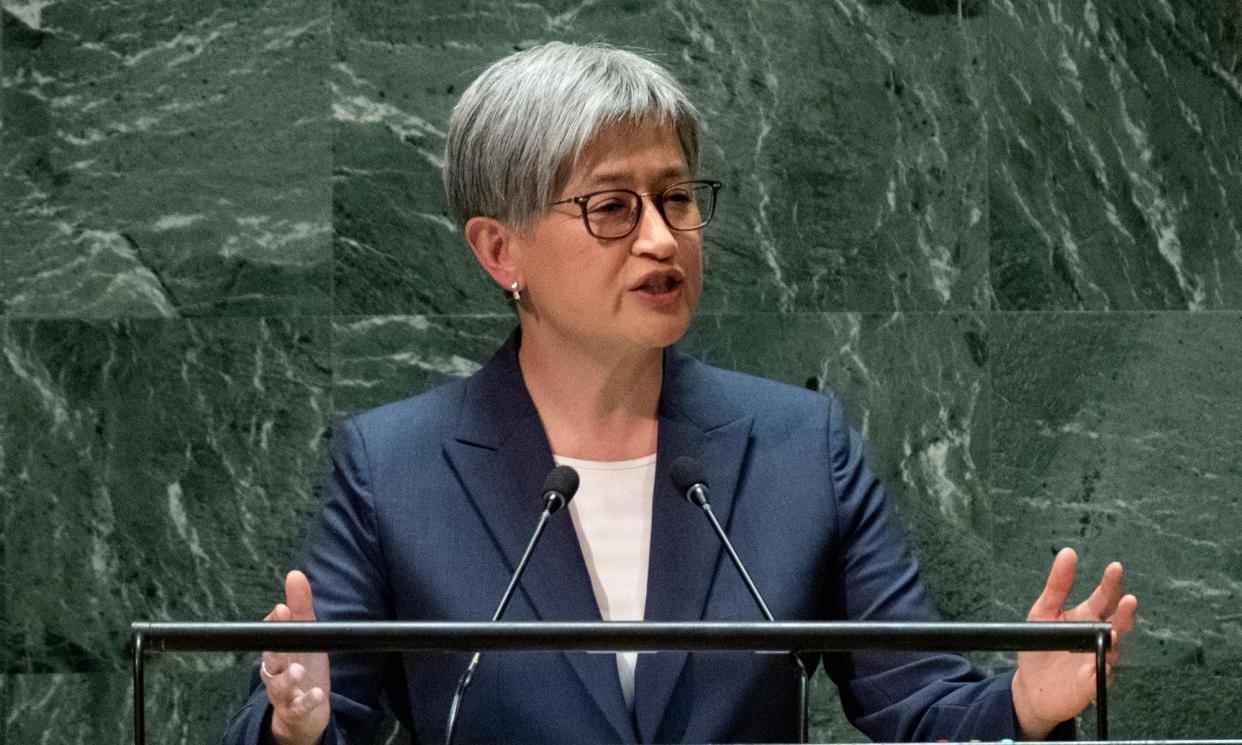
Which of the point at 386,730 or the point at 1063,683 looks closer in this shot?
the point at 1063,683

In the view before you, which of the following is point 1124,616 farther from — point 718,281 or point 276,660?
point 718,281

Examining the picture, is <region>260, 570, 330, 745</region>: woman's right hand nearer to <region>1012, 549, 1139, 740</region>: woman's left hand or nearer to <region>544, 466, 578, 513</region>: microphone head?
<region>544, 466, 578, 513</region>: microphone head

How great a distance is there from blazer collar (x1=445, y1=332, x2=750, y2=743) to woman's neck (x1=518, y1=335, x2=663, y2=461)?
0.03 meters

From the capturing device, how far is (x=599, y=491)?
2.30 m

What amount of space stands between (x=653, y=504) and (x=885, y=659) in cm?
41

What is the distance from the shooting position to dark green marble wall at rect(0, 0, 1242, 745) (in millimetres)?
3154

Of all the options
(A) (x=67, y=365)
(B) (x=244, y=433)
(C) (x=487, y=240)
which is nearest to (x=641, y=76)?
(C) (x=487, y=240)

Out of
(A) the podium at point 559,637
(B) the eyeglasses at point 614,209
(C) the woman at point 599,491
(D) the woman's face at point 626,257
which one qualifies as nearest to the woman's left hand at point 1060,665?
(C) the woman at point 599,491

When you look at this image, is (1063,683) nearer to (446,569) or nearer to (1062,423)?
(446,569)

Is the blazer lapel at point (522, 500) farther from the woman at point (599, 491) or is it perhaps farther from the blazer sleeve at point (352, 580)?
the blazer sleeve at point (352, 580)

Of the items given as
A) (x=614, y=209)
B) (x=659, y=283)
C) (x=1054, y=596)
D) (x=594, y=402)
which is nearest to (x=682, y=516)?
(x=594, y=402)

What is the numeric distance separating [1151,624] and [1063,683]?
1.59 m

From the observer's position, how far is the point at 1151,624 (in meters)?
3.29

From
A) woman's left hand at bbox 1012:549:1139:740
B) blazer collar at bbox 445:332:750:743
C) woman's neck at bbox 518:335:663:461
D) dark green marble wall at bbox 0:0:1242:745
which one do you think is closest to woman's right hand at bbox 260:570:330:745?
blazer collar at bbox 445:332:750:743
